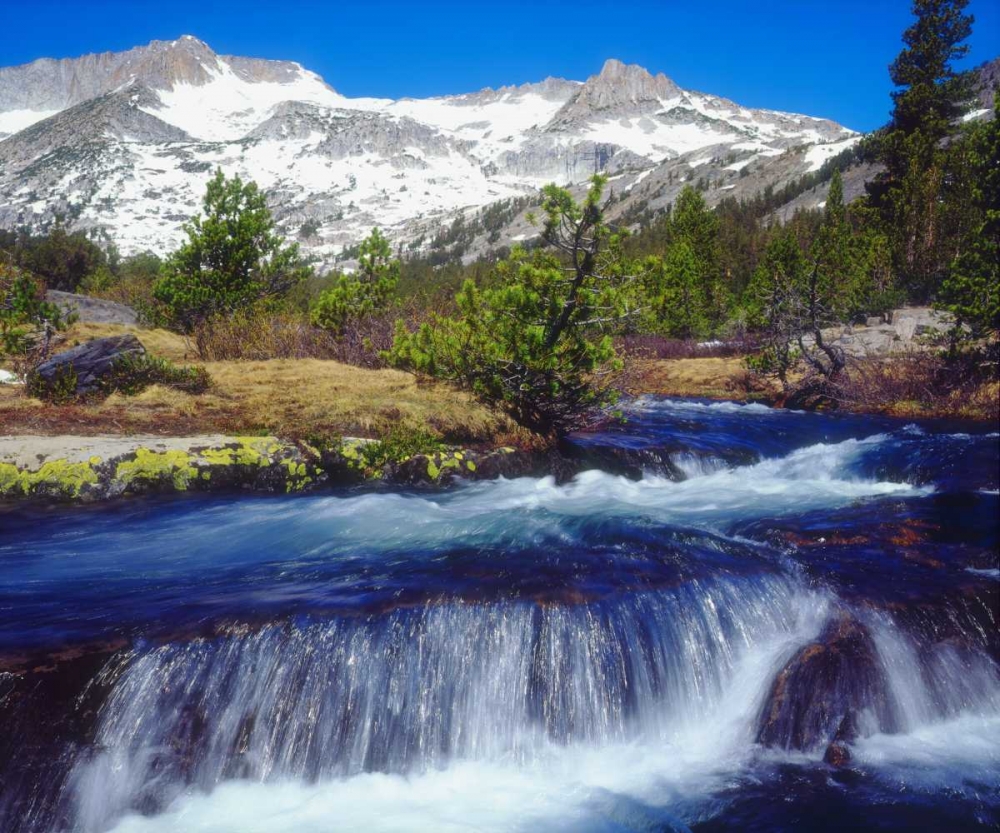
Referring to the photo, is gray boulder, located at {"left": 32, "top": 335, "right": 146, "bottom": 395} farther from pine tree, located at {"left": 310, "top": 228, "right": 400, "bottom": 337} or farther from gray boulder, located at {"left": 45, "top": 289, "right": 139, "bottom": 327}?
gray boulder, located at {"left": 45, "top": 289, "right": 139, "bottom": 327}

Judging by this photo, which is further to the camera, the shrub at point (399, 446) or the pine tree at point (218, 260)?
the pine tree at point (218, 260)

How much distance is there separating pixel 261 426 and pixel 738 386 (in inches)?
809

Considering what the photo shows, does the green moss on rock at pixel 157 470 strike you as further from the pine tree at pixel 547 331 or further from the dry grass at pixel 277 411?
the pine tree at pixel 547 331

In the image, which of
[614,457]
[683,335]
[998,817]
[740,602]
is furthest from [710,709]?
[683,335]

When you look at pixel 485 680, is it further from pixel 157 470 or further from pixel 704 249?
pixel 704 249

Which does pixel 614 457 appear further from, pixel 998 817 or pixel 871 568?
pixel 998 817

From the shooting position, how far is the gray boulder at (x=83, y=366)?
10539 mm

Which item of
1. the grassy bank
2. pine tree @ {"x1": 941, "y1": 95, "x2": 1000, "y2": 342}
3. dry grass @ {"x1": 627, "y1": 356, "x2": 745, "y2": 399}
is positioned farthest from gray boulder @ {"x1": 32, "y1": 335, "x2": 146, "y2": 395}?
pine tree @ {"x1": 941, "y1": 95, "x2": 1000, "y2": 342}

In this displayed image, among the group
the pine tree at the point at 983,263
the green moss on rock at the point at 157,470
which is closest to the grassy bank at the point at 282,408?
the green moss on rock at the point at 157,470

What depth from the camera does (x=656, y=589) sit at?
603cm

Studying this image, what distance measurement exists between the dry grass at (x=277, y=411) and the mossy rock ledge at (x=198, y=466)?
60cm

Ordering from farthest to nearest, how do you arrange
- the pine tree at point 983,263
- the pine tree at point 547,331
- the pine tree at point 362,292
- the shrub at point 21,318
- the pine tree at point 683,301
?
the pine tree at point 683,301 < the pine tree at point 362,292 < the pine tree at point 983,263 < the shrub at point 21,318 < the pine tree at point 547,331

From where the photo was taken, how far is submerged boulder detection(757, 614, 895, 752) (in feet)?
16.5

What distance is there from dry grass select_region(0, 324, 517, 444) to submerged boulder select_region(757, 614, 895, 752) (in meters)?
6.75
